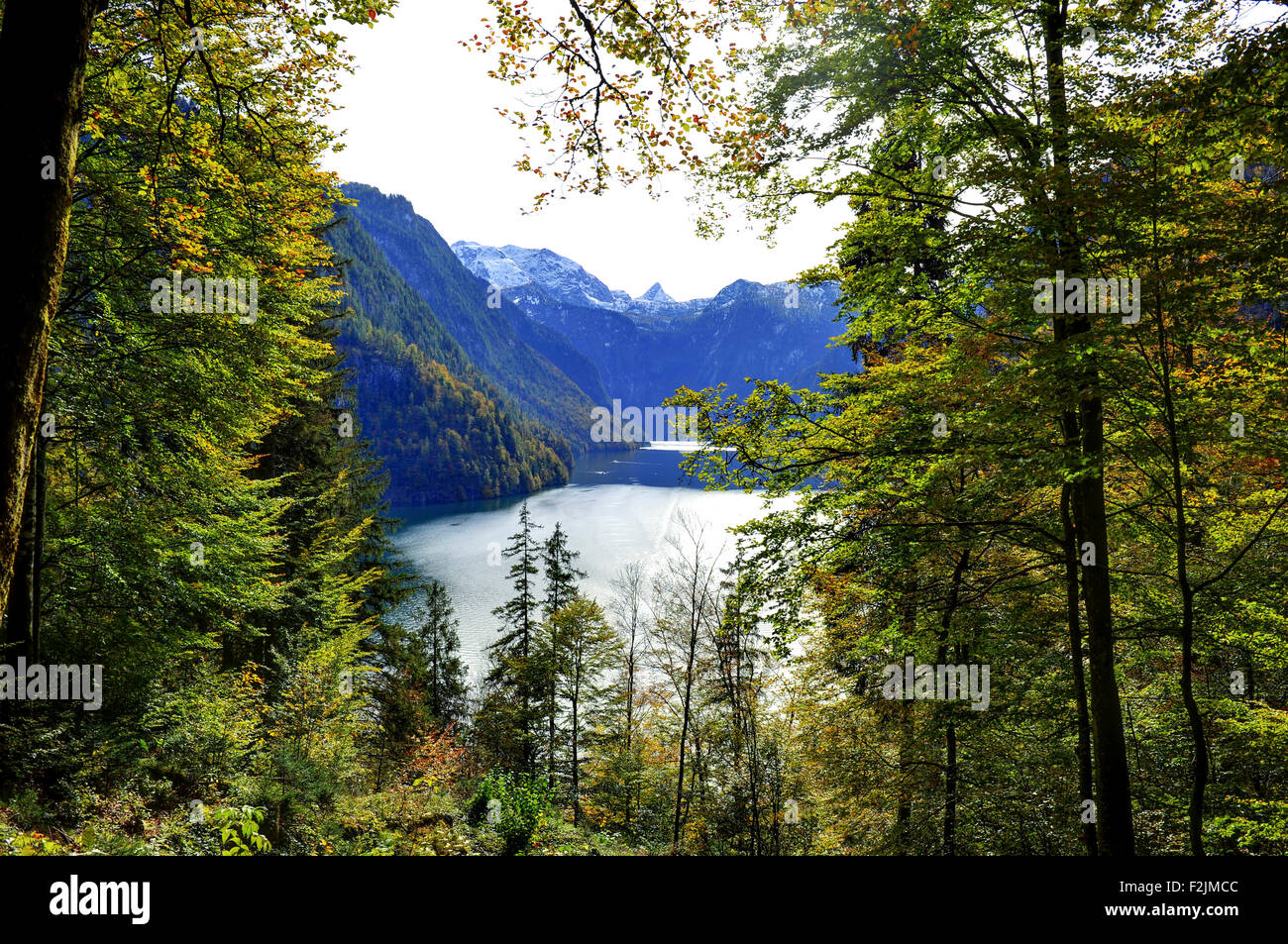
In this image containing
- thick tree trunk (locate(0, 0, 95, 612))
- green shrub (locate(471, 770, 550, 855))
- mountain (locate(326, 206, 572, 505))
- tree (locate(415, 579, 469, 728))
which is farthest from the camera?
mountain (locate(326, 206, 572, 505))

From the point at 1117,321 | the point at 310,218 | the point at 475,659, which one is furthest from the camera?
the point at 475,659

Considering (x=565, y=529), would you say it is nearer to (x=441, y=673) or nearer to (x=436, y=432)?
(x=441, y=673)

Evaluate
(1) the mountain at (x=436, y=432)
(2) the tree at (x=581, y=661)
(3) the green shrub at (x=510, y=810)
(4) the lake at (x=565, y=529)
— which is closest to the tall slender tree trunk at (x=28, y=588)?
(3) the green shrub at (x=510, y=810)

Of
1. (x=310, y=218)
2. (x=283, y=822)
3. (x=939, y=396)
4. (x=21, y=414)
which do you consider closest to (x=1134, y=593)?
(x=939, y=396)

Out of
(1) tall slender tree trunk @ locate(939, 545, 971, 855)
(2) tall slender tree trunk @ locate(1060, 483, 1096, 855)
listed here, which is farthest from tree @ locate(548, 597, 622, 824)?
(2) tall slender tree trunk @ locate(1060, 483, 1096, 855)

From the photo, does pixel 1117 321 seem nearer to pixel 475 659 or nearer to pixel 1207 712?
pixel 1207 712

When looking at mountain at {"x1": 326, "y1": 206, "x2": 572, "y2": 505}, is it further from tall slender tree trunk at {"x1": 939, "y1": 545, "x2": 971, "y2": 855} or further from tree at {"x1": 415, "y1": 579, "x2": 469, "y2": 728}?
tall slender tree trunk at {"x1": 939, "y1": 545, "x2": 971, "y2": 855}

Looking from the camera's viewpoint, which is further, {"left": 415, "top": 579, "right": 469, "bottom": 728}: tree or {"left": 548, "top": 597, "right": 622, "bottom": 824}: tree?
{"left": 415, "top": 579, "right": 469, "bottom": 728}: tree

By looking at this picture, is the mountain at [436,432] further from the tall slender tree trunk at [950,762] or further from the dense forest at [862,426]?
the tall slender tree trunk at [950,762]
